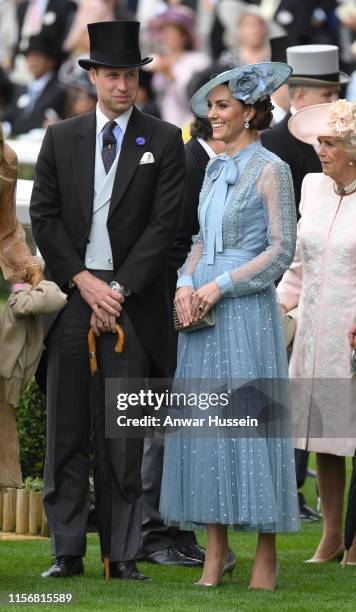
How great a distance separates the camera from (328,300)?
891 cm

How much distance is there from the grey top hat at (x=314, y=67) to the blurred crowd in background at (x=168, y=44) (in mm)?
6683

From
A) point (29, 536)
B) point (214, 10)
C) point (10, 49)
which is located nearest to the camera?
point (29, 536)

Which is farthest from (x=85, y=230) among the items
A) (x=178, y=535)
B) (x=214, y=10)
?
(x=214, y=10)

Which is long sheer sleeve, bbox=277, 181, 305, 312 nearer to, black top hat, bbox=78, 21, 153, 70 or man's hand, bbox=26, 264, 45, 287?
black top hat, bbox=78, 21, 153, 70

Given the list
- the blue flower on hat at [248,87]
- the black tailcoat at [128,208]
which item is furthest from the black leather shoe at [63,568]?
the blue flower on hat at [248,87]

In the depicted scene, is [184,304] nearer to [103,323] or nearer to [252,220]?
[103,323]

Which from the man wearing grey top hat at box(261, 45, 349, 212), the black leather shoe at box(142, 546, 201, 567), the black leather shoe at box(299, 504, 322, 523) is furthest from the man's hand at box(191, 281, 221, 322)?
the black leather shoe at box(299, 504, 322, 523)

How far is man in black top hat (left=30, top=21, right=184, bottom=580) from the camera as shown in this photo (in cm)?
815

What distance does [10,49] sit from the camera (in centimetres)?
2295

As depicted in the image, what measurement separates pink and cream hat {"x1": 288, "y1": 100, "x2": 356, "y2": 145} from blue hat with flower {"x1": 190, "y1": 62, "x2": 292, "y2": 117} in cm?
63

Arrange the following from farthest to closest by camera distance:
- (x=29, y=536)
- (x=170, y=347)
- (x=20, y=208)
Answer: (x=20, y=208) → (x=29, y=536) → (x=170, y=347)

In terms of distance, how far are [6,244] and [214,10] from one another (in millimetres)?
12566

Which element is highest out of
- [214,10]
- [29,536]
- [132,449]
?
[214,10]

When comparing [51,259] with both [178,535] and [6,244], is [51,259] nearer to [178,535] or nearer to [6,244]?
[6,244]
